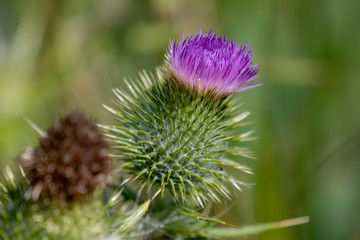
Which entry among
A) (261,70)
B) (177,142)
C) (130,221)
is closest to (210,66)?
(177,142)

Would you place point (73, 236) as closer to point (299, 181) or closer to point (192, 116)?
point (192, 116)

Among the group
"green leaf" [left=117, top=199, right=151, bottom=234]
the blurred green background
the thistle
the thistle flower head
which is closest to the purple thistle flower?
the thistle

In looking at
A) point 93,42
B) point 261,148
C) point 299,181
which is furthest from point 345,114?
point 93,42

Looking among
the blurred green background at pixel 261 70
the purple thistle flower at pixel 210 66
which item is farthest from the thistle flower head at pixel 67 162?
the blurred green background at pixel 261 70

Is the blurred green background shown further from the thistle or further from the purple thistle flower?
the purple thistle flower

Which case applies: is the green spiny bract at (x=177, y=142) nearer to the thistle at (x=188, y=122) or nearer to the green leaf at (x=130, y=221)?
the thistle at (x=188, y=122)

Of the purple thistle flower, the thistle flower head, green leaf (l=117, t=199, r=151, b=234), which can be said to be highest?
the purple thistle flower
